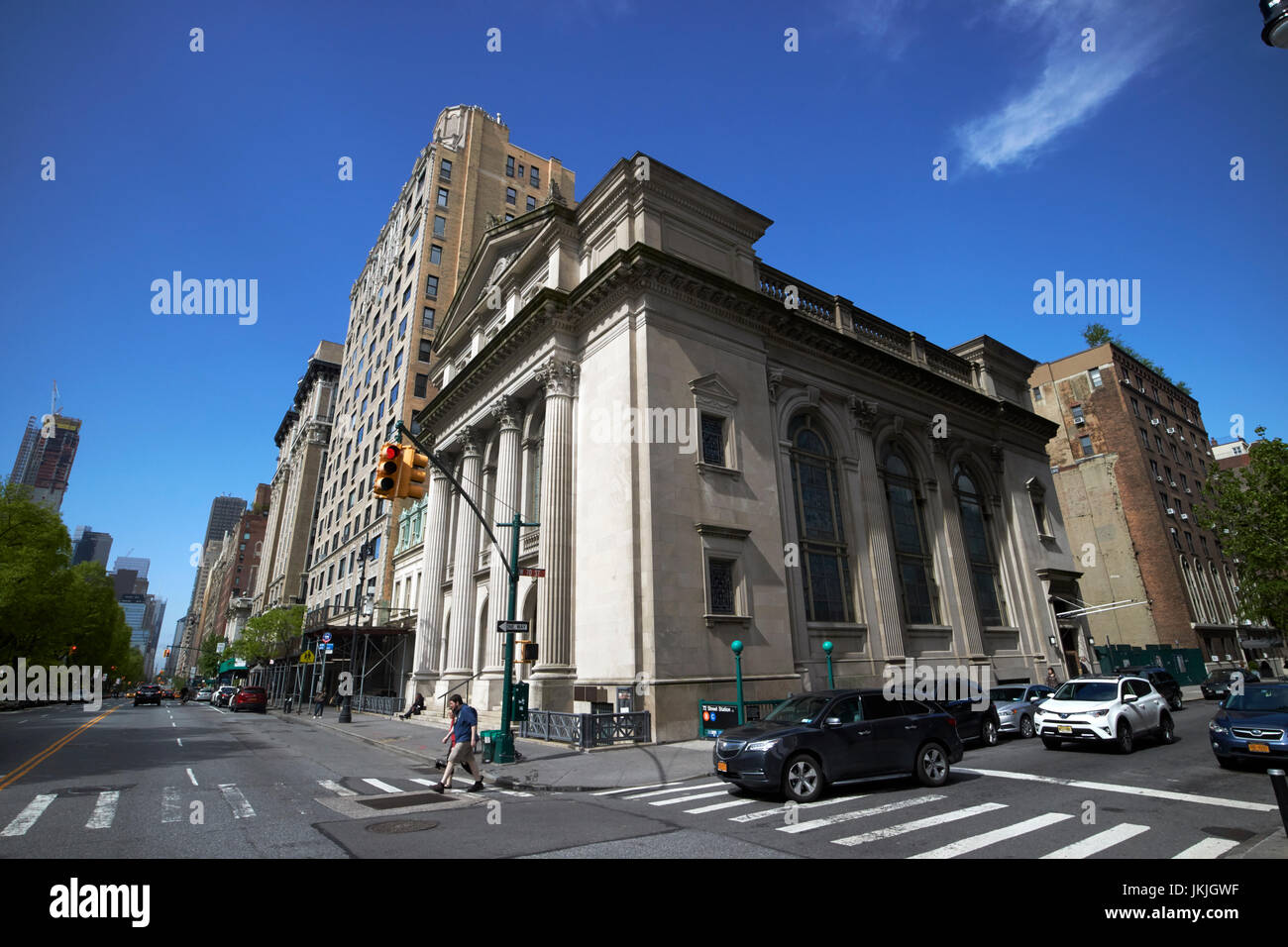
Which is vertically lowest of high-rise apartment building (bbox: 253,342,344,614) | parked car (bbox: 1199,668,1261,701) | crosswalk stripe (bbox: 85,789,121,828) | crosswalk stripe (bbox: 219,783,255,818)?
parked car (bbox: 1199,668,1261,701)

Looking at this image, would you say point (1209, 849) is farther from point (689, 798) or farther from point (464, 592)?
point (464, 592)

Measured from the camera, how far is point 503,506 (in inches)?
1096

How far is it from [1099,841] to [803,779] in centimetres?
395

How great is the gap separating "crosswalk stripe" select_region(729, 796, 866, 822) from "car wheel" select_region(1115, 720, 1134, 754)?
8.67 m

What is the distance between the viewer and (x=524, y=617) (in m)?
26.0

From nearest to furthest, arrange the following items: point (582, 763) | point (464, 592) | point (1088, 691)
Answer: point (582, 763), point (1088, 691), point (464, 592)

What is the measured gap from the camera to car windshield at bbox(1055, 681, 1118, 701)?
1543cm

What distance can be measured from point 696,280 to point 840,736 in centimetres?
1740

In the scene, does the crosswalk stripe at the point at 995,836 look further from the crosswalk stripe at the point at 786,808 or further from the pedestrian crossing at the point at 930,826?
the crosswalk stripe at the point at 786,808

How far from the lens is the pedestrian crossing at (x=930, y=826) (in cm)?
706

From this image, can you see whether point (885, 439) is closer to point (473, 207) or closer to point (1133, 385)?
point (1133, 385)

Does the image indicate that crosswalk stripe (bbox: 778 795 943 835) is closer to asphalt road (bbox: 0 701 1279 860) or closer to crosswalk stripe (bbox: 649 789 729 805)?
asphalt road (bbox: 0 701 1279 860)

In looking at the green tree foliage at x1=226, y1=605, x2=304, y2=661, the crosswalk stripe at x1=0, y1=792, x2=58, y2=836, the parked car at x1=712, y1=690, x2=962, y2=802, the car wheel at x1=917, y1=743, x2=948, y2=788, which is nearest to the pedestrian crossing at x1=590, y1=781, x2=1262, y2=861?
the parked car at x1=712, y1=690, x2=962, y2=802

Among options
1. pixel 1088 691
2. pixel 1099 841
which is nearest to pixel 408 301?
pixel 1088 691
